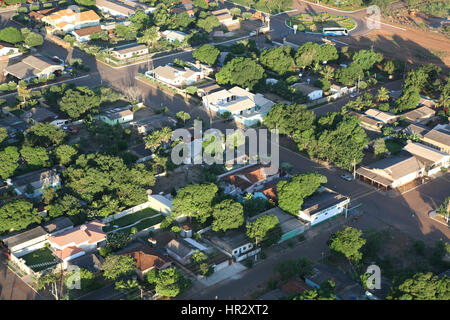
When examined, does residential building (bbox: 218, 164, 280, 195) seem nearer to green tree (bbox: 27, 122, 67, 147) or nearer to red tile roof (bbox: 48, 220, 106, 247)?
red tile roof (bbox: 48, 220, 106, 247)

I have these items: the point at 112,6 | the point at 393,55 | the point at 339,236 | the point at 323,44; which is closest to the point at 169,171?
the point at 339,236

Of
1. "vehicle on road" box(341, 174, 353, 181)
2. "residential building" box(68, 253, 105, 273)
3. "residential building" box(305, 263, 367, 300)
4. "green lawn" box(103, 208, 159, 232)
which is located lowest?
"vehicle on road" box(341, 174, 353, 181)

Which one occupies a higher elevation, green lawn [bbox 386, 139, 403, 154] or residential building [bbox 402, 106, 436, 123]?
residential building [bbox 402, 106, 436, 123]

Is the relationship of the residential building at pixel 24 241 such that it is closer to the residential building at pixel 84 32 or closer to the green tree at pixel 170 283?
the green tree at pixel 170 283

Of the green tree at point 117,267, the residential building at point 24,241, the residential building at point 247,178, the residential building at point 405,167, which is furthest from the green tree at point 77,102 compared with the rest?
the residential building at point 405,167

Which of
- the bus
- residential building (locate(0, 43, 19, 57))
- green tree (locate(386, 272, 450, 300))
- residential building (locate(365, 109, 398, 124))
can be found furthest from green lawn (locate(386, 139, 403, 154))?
residential building (locate(0, 43, 19, 57))

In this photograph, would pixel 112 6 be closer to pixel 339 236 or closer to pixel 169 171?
pixel 169 171

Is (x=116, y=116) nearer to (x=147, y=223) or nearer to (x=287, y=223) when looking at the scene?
(x=147, y=223)

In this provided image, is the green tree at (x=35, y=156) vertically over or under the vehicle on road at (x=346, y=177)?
over
